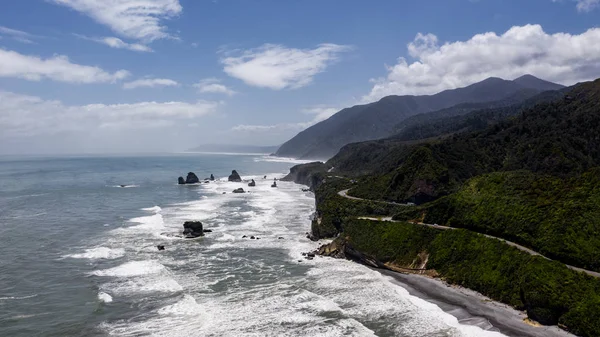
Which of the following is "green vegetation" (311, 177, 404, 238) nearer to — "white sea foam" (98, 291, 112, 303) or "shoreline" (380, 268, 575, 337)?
"shoreline" (380, 268, 575, 337)

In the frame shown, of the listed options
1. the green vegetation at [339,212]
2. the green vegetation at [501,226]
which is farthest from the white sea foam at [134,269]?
the green vegetation at [339,212]

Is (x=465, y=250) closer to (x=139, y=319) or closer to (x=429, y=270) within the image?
(x=429, y=270)

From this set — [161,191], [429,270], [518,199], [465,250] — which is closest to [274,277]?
[429,270]

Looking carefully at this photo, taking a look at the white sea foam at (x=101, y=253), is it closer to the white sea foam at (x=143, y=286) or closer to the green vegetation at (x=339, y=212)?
the white sea foam at (x=143, y=286)

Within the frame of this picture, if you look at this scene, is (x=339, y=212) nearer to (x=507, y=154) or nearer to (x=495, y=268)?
(x=495, y=268)

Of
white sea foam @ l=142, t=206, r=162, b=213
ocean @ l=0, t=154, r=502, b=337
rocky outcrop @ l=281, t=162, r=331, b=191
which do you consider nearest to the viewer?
ocean @ l=0, t=154, r=502, b=337

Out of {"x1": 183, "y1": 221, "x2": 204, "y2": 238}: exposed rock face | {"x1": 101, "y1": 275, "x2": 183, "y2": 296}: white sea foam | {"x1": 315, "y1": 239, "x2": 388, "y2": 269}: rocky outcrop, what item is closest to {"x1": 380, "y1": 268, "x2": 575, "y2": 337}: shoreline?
{"x1": 315, "y1": 239, "x2": 388, "y2": 269}: rocky outcrop

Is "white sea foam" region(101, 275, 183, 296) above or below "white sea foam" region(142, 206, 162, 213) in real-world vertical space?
below
